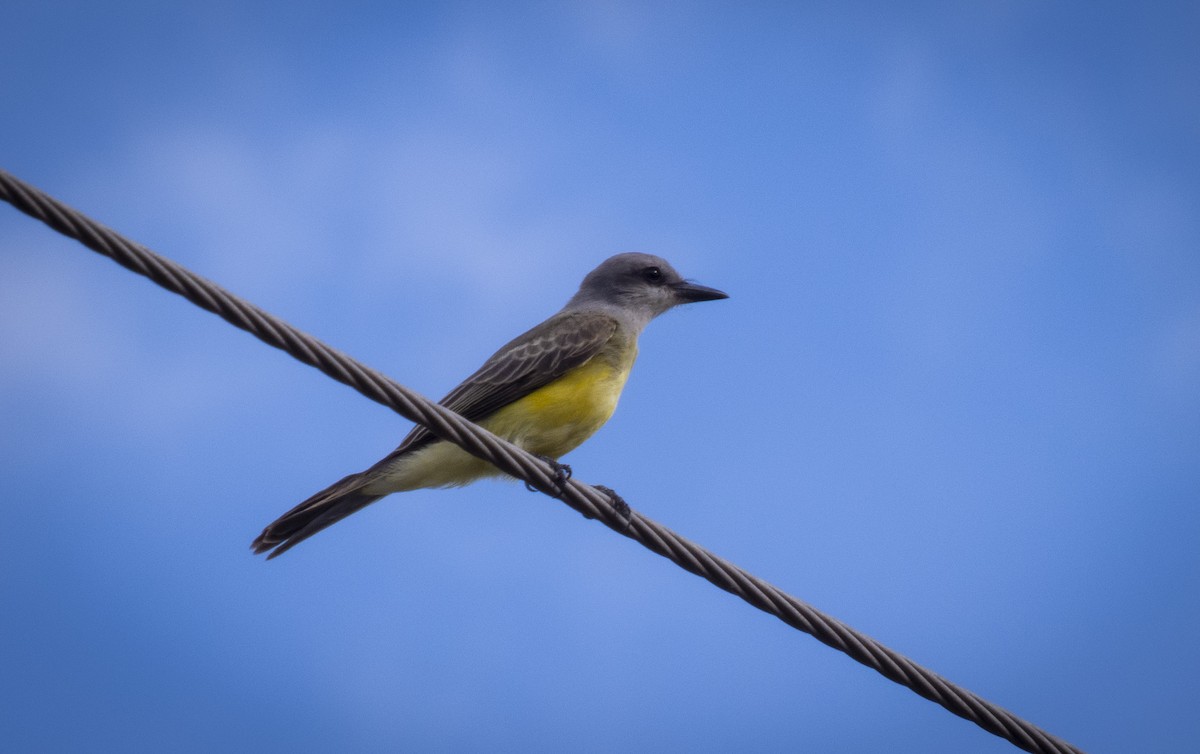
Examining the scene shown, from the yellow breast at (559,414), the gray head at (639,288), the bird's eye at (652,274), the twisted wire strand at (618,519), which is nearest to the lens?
the twisted wire strand at (618,519)

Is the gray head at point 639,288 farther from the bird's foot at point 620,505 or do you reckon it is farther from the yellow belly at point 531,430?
the bird's foot at point 620,505

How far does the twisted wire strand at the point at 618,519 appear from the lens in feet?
11.9

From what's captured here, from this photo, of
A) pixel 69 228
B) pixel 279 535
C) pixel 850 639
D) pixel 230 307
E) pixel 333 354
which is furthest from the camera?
pixel 279 535

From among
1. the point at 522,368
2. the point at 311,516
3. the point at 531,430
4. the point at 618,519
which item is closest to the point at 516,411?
the point at 531,430

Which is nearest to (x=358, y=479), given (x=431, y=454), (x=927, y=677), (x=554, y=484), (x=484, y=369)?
(x=431, y=454)

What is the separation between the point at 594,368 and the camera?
22.5 ft

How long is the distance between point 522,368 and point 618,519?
2164 millimetres

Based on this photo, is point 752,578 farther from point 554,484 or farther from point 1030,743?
point 1030,743

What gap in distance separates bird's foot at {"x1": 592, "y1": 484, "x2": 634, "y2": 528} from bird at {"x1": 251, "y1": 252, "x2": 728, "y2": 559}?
3.17 ft

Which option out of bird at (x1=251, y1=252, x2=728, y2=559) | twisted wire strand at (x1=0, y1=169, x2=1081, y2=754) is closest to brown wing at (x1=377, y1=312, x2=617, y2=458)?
bird at (x1=251, y1=252, x2=728, y2=559)

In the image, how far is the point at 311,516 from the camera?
20.6 ft

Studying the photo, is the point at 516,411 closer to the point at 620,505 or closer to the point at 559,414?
the point at 559,414

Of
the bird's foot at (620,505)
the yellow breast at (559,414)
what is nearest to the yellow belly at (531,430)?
the yellow breast at (559,414)

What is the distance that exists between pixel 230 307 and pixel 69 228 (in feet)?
1.55
